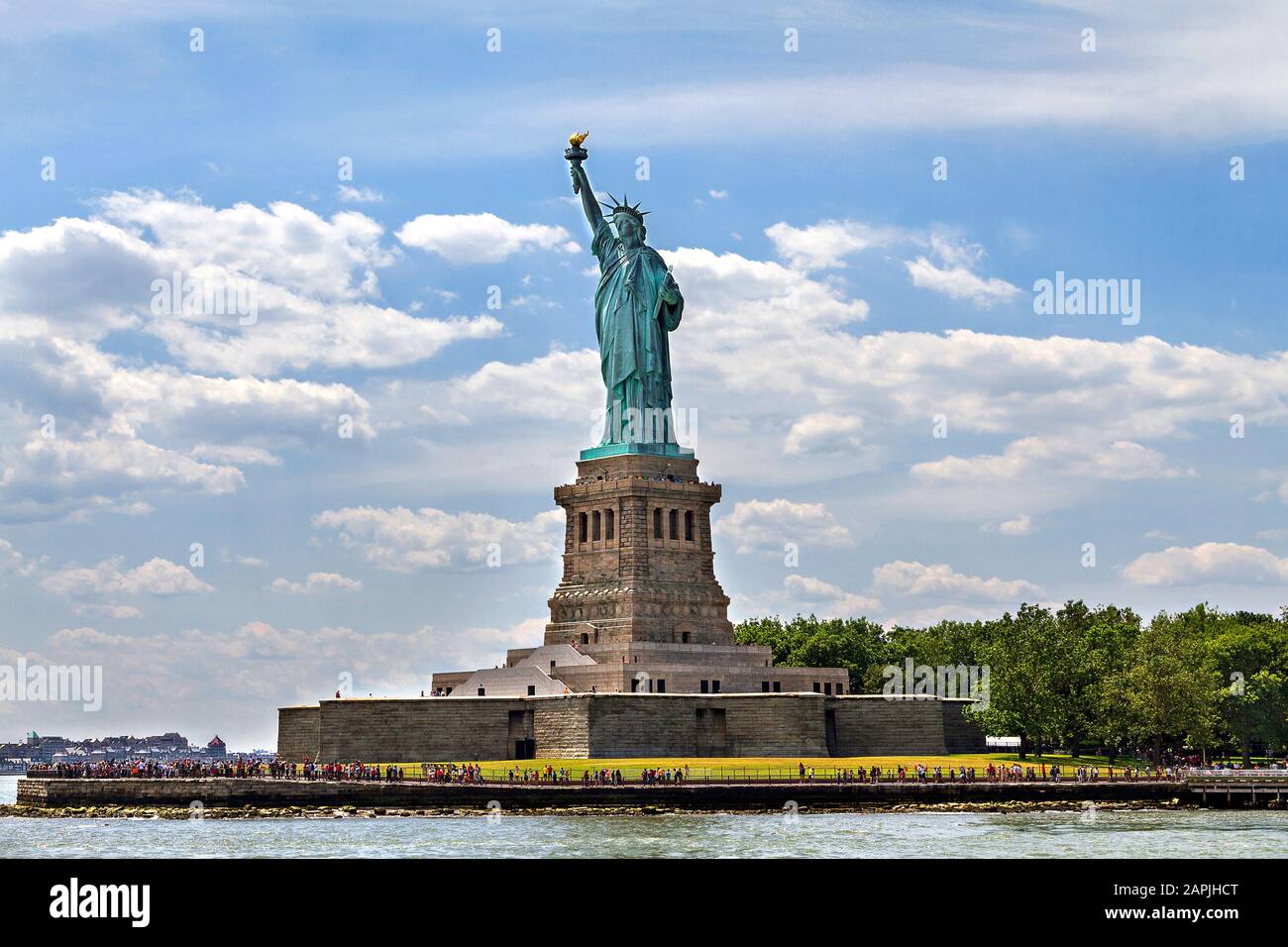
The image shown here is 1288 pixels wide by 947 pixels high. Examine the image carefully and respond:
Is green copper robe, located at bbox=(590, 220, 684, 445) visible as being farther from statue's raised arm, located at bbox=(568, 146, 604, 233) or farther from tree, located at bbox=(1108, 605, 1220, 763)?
tree, located at bbox=(1108, 605, 1220, 763)

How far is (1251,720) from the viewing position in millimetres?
105500

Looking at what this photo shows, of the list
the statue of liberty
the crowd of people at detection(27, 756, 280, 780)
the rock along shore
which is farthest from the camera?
the statue of liberty

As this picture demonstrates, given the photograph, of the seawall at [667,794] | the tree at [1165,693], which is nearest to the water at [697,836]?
the seawall at [667,794]

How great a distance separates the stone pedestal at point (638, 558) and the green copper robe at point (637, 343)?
104 inches

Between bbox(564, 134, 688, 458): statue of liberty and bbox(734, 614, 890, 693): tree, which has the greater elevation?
bbox(564, 134, 688, 458): statue of liberty

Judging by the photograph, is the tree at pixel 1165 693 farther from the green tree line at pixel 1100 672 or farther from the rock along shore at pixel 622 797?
the rock along shore at pixel 622 797

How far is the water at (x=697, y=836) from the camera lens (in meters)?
58.0

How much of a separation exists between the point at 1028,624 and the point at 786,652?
597 inches

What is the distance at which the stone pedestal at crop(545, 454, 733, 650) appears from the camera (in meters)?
97.2

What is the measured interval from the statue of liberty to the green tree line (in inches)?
862

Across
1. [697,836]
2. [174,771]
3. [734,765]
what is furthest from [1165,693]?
[174,771]

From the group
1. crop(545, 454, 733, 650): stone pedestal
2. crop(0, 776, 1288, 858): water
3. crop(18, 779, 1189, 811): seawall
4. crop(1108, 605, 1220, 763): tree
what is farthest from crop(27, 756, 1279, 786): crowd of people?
crop(545, 454, 733, 650): stone pedestal
